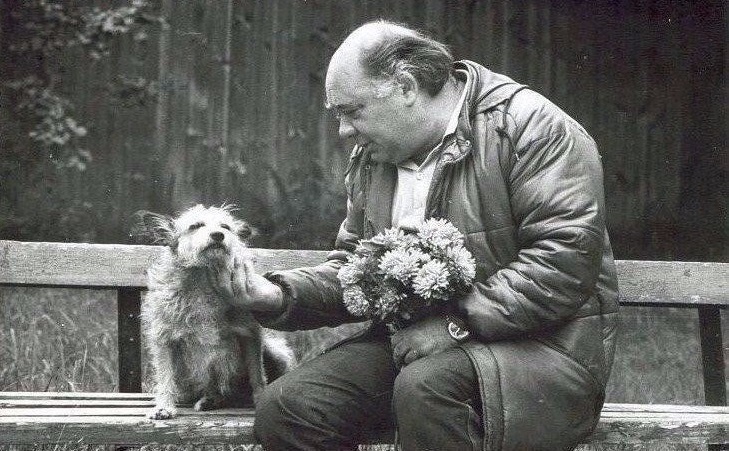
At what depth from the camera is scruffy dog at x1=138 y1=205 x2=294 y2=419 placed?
4.47 metres

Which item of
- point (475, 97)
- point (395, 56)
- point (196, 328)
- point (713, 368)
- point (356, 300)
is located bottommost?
point (713, 368)

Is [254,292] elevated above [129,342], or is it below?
above

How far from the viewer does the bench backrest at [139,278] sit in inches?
193

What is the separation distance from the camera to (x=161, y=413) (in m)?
A: 4.14

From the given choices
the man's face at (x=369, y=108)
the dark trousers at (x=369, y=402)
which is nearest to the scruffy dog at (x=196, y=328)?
the dark trousers at (x=369, y=402)

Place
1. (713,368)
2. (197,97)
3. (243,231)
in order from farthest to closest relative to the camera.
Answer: (197,97) < (713,368) < (243,231)

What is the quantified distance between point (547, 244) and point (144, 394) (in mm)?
2178

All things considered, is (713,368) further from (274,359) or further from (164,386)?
(164,386)

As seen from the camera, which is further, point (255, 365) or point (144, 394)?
point (144, 394)

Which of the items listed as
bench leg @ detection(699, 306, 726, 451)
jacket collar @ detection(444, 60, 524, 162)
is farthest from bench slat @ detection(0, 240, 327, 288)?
bench leg @ detection(699, 306, 726, 451)

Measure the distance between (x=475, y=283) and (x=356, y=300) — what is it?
45 centimetres

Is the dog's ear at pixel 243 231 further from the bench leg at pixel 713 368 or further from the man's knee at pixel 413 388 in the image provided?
the bench leg at pixel 713 368

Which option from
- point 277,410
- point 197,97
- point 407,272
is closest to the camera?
point 407,272

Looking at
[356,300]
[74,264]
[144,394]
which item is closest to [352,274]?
[356,300]
